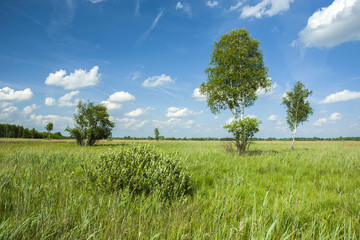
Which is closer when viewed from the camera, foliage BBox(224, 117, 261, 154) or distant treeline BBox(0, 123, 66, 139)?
foliage BBox(224, 117, 261, 154)

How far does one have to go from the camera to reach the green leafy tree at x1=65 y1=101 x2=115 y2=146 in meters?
33.8

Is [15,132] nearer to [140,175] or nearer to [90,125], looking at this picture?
[90,125]

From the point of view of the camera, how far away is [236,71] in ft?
61.3

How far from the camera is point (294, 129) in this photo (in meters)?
29.9

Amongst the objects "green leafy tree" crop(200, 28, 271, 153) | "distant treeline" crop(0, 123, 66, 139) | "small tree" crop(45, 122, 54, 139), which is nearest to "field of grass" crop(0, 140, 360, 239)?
"green leafy tree" crop(200, 28, 271, 153)

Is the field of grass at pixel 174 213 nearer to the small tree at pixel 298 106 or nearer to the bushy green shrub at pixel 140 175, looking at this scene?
the bushy green shrub at pixel 140 175

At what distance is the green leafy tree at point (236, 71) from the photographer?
18.6 metres

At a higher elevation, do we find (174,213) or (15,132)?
(15,132)

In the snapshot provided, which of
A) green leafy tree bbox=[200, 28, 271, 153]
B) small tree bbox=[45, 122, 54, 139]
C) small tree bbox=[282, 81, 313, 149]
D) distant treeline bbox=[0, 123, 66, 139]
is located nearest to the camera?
green leafy tree bbox=[200, 28, 271, 153]

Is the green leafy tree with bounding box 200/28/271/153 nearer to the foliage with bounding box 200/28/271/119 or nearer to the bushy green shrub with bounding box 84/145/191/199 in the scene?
the foliage with bounding box 200/28/271/119

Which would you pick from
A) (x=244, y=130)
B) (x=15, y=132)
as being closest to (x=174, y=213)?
(x=244, y=130)

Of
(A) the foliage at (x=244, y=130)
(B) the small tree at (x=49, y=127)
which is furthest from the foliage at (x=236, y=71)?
(B) the small tree at (x=49, y=127)

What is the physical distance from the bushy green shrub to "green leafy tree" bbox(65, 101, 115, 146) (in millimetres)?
32860

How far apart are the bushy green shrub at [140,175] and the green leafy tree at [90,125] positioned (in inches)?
1294
